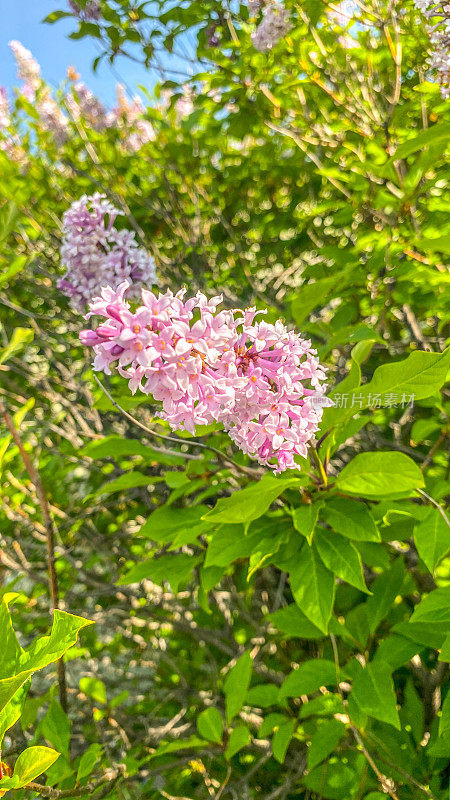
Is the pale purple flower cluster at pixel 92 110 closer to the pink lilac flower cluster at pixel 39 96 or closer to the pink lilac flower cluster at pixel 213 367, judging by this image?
the pink lilac flower cluster at pixel 39 96

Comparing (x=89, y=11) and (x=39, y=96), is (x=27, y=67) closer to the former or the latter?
(x=39, y=96)

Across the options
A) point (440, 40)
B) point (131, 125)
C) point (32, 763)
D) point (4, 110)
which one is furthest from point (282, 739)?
point (4, 110)

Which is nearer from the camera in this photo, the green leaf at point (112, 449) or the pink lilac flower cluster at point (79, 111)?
the green leaf at point (112, 449)

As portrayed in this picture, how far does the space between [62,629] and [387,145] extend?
2.08m

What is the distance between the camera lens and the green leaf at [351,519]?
1.33 meters

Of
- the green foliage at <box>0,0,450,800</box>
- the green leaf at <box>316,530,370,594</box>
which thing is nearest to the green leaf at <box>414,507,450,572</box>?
the green foliage at <box>0,0,450,800</box>

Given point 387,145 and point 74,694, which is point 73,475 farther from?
point 387,145

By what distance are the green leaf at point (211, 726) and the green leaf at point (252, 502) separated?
1.06 metres

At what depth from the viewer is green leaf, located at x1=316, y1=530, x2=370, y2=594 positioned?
1319 mm

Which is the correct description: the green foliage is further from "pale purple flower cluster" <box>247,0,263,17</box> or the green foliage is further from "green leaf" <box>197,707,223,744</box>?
"pale purple flower cluster" <box>247,0,263,17</box>

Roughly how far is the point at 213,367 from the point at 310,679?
3.62 ft

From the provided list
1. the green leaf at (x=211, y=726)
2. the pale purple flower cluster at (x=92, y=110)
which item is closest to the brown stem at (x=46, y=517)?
the green leaf at (x=211, y=726)

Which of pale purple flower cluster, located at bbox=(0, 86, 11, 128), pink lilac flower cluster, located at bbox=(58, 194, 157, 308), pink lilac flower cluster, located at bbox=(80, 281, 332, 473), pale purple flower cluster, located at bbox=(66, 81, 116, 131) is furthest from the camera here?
pale purple flower cluster, located at bbox=(66, 81, 116, 131)

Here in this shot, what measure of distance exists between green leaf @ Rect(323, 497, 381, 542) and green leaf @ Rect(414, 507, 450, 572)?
133mm
